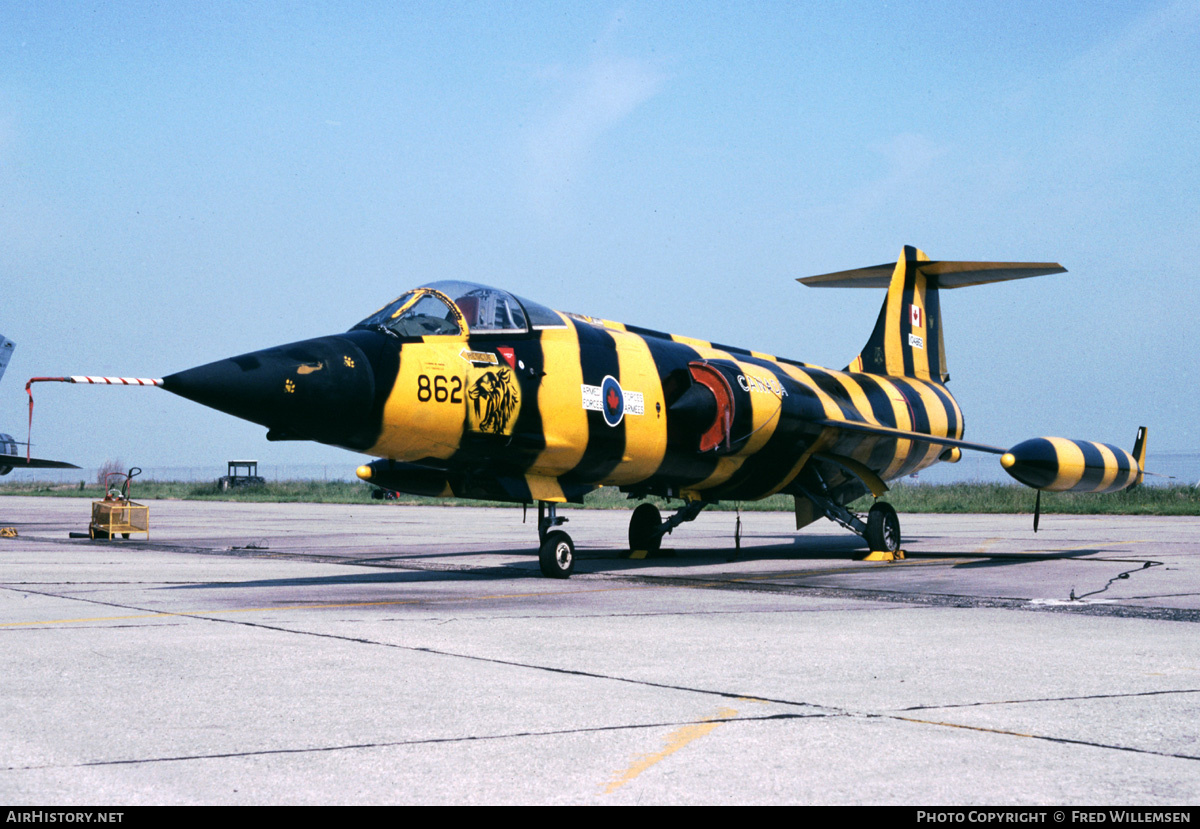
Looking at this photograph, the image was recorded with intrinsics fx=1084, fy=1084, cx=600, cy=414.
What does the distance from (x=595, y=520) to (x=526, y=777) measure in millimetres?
30459

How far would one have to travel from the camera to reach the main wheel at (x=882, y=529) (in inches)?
675

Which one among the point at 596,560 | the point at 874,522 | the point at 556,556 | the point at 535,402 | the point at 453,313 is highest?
the point at 453,313

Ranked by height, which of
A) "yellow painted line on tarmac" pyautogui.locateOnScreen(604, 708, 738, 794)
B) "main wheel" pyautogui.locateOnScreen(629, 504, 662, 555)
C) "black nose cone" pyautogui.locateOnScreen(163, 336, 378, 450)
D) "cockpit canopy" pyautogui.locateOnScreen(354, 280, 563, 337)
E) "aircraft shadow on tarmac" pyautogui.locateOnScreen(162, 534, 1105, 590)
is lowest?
"aircraft shadow on tarmac" pyautogui.locateOnScreen(162, 534, 1105, 590)

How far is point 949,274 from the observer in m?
22.4

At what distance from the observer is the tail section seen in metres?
21.5

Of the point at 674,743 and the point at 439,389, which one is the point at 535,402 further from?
the point at 674,743

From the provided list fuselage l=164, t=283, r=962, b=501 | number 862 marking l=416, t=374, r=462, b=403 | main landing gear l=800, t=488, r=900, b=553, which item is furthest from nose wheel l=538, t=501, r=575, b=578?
main landing gear l=800, t=488, r=900, b=553

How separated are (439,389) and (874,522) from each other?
837 centimetres

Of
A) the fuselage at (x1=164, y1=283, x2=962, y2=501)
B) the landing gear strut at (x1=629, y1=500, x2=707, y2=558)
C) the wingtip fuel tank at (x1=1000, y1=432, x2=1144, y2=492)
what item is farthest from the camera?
the landing gear strut at (x1=629, y1=500, x2=707, y2=558)

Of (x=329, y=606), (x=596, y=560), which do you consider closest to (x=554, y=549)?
(x=329, y=606)

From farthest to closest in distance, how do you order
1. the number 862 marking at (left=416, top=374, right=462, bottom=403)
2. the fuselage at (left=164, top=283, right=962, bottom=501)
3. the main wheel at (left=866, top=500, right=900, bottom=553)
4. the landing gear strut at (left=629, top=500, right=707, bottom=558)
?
the landing gear strut at (left=629, top=500, right=707, bottom=558)
the main wheel at (left=866, top=500, right=900, bottom=553)
the number 862 marking at (left=416, top=374, right=462, bottom=403)
the fuselage at (left=164, top=283, right=962, bottom=501)

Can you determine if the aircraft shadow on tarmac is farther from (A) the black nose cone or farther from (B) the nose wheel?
(A) the black nose cone

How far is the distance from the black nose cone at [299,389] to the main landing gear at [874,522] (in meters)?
8.76

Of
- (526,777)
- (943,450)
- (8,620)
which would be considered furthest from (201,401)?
(943,450)
